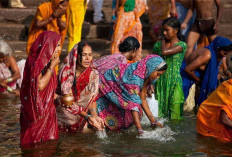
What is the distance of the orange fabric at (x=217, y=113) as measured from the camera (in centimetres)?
629

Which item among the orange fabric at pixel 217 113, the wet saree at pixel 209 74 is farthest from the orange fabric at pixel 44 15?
the orange fabric at pixel 217 113

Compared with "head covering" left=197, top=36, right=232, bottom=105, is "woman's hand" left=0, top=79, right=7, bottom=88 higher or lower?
lower

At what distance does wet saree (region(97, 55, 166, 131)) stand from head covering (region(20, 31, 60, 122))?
1.08 metres

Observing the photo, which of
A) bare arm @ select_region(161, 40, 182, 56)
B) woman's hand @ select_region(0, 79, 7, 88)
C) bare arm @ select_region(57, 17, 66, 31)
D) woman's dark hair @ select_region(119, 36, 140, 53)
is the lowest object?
woman's hand @ select_region(0, 79, 7, 88)

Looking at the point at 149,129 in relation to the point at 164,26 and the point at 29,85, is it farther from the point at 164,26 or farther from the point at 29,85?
the point at 29,85

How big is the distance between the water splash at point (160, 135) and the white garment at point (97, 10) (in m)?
5.37

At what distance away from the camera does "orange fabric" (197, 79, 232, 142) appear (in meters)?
6.29

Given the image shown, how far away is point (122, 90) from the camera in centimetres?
645

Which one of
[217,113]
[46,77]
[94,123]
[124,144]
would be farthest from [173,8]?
[46,77]

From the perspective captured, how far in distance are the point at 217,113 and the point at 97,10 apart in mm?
5900

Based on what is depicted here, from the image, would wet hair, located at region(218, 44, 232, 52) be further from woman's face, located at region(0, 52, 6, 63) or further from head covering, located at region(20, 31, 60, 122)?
woman's face, located at region(0, 52, 6, 63)

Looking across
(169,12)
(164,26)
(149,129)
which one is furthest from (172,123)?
(169,12)

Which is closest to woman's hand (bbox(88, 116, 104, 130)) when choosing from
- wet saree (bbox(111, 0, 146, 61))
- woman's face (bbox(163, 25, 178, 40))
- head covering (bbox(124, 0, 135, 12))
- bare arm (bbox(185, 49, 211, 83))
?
woman's face (bbox(163, 25, 178, 40))

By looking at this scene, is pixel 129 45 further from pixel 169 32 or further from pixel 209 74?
pixel 209 74
